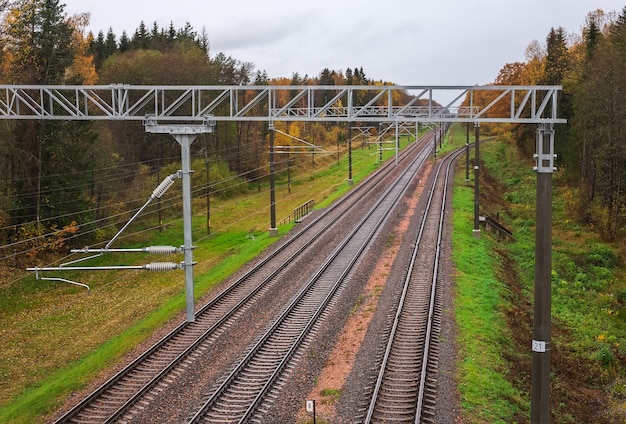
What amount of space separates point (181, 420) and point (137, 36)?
A: 90930mm

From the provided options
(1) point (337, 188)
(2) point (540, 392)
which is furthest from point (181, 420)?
(1) point (337, 188)

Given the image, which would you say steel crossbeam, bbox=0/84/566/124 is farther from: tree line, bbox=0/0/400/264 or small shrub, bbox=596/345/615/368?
small shrub, bbox=596/345/615/368

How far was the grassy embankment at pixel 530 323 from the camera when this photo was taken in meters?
17.2

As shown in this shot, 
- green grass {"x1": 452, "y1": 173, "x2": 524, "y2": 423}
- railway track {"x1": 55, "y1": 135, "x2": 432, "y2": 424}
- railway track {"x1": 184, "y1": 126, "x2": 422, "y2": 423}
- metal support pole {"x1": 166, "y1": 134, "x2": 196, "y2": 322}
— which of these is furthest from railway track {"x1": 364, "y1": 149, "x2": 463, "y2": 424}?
railway track {"x1": 55, "y1": 135, "x2": 432, "y2": 424}

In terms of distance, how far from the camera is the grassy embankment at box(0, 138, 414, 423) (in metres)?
18.8

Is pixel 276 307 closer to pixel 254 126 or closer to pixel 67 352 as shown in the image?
pixel 67 352

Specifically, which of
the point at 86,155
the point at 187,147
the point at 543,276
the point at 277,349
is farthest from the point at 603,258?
the point at 86,155

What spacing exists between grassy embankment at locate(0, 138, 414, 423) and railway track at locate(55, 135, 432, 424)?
3.63 ft

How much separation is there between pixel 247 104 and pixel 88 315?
14168 millimetres

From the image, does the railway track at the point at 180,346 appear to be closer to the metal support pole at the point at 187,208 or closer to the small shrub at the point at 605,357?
the metal support pole at the point at 187,208

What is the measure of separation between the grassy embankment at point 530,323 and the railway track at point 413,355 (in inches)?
35.8

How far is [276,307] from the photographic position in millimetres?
23734

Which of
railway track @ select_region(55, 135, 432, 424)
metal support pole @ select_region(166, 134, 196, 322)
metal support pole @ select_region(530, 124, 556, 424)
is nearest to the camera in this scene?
metal support pole @ select_region(530, 124, 556, 424)

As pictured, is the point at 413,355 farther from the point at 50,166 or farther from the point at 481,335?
the point at 50,166
